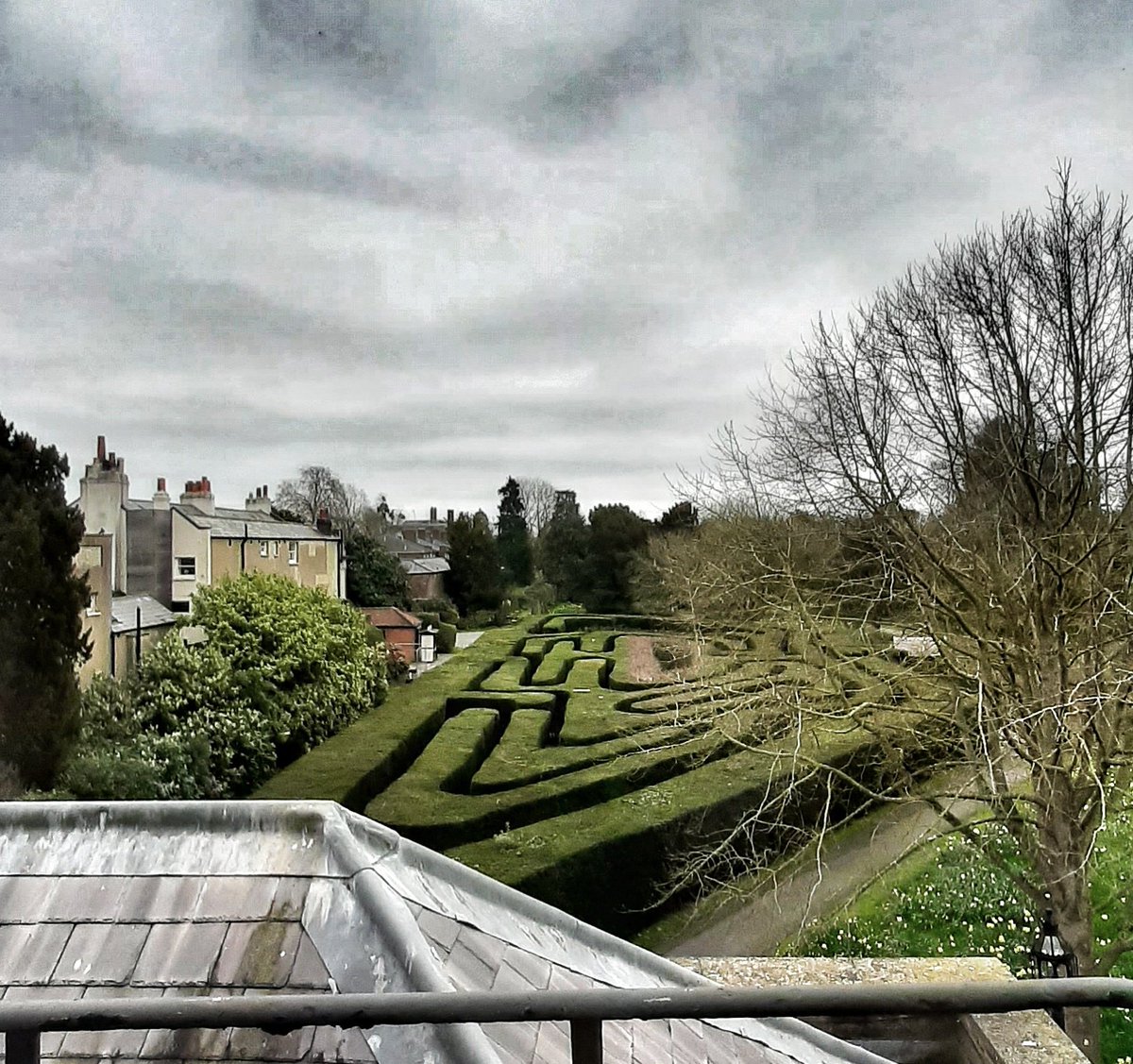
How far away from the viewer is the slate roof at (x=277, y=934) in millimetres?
2375

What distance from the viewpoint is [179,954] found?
265 cm

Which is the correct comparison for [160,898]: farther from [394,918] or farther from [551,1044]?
[551,1044]

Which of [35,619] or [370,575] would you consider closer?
[35,619]

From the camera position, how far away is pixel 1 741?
1012cm

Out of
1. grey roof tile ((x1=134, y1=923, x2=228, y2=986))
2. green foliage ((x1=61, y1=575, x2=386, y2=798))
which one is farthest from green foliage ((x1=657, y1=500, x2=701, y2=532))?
grey roof tile ((x1=134, y1=923, x2=228, y2=986))

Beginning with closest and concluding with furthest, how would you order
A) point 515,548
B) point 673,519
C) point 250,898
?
1. point 250,898
2. point 673,519
3. point 515,548

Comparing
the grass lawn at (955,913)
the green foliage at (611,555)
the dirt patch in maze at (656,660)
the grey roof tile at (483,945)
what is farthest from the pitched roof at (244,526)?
the grey roof tile at (483,945)

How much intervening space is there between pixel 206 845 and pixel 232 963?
528 mm

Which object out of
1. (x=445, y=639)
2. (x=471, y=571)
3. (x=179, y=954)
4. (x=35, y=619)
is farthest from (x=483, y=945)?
(x=471, y=571)

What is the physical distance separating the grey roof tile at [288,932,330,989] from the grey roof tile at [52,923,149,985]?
0.58m

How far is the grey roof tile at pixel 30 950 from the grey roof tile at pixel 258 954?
612 mm

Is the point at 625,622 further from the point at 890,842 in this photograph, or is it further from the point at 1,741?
the point at 1,741

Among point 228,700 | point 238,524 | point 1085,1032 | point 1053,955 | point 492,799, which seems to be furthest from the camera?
point 238,524

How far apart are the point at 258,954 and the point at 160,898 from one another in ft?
1.68
